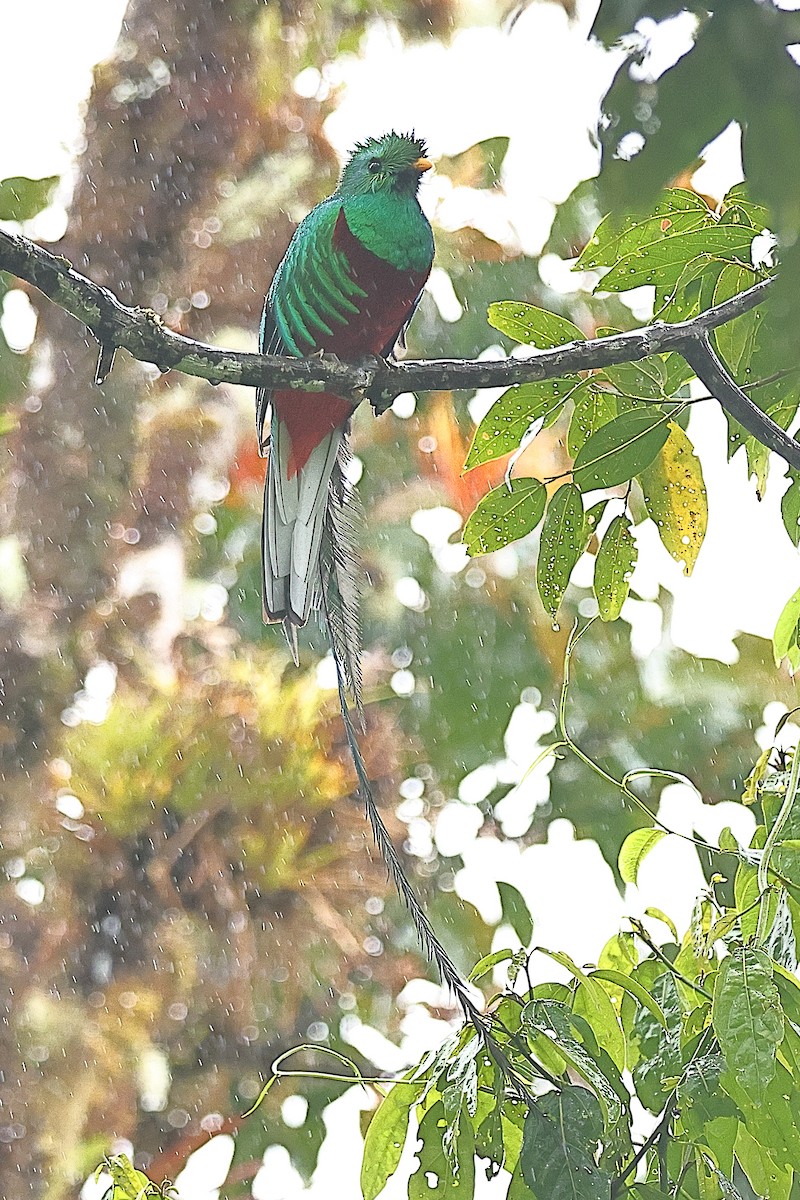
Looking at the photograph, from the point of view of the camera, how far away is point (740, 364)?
0.81 meters

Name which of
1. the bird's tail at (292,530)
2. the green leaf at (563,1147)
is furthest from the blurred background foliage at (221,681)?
the green leaf at (563,1147)

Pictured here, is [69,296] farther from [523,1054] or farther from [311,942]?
[311,942]

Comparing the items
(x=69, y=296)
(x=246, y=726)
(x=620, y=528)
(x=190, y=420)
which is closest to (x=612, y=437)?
(x=620, y=528)

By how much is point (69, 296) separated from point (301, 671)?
1.58 meters

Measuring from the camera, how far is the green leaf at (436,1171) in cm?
70

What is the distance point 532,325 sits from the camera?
30.0 inches

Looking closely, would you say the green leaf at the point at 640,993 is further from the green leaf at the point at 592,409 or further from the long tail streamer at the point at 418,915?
the green leaf at the point at 592,409

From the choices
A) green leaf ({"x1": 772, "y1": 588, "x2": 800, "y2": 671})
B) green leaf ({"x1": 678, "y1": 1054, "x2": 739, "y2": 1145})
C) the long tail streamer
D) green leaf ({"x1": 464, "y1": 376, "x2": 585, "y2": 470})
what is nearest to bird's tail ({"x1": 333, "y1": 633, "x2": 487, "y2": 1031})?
the long tail streamer

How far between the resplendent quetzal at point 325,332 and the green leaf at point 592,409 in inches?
10.7

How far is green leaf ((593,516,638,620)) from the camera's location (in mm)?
813

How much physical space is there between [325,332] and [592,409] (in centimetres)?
36

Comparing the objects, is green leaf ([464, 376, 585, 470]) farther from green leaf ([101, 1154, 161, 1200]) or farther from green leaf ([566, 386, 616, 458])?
green leaf ([101, 1154, 161, 1200])

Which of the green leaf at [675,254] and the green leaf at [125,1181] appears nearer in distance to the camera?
the green leaf at [675,254]

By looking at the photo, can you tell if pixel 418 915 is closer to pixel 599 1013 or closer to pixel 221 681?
pixel 599 1013
